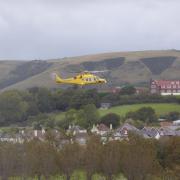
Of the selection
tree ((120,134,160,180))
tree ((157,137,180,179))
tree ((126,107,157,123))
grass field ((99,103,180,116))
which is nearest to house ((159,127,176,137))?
tree ((126,107,157,123))

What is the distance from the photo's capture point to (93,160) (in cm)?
7525

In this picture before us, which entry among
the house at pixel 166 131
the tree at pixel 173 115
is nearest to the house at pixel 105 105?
the tree at pixel 173 115

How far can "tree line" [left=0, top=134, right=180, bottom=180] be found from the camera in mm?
73375

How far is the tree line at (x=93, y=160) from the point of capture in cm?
7338

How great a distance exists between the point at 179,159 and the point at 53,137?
1714 centimetres

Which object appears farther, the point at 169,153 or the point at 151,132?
the point at 151,132

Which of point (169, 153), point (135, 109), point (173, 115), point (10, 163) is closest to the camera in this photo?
point (10, 163)

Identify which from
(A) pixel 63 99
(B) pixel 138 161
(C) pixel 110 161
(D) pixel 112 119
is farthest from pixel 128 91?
(B) pixel 138 161

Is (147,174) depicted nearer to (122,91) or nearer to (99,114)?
(99,114)

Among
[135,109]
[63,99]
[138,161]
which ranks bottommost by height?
[135,109]

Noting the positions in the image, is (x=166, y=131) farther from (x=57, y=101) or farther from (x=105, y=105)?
(x=57, y=101)

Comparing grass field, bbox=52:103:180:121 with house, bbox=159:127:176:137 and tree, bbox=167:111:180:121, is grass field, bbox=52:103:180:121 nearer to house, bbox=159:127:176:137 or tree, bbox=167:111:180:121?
tree, bbox=167:111:180:121

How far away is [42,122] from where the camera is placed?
5315 inches

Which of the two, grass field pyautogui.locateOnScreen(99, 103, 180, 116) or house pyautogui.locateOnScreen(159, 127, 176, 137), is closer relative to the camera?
house pyautogui.locateOnScreen(159, 127, 176, 137)
